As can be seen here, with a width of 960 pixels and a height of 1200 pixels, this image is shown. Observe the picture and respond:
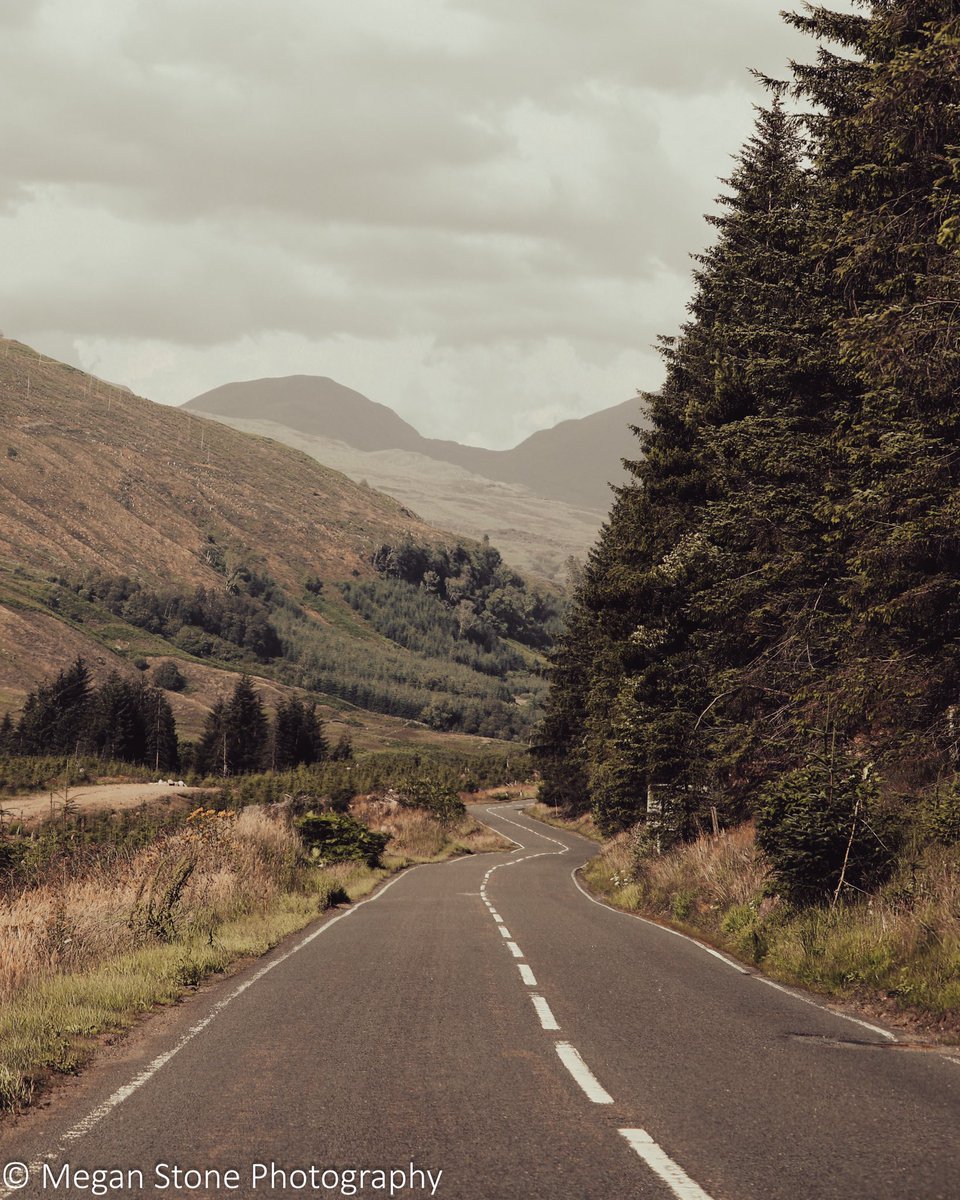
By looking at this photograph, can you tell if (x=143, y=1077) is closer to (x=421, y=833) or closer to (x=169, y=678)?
(x=421, y=833)

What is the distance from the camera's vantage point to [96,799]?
51.1 meters

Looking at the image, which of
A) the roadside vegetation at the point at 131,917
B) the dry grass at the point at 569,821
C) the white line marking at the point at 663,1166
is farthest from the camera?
the dry grass at the point at 569,821

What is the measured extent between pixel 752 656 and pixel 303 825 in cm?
1447

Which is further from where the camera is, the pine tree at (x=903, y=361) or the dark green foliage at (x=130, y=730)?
the dark green foliage at (x=130, y=730)

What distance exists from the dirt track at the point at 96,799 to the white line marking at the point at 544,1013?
38.9m

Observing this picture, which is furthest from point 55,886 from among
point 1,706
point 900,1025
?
point 1,706

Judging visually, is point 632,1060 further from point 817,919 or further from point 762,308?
point 762,308

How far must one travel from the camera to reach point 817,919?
42.1 feet

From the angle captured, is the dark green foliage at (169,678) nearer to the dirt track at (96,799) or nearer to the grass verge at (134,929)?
the dirt track at (96,799)

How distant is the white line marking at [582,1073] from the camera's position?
6.27 metres

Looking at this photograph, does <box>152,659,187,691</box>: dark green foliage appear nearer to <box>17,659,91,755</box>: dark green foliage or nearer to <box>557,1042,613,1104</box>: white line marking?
<box>17,659,91,755</box>: dark green foliage

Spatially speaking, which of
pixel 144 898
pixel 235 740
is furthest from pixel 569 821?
pixel 144 898

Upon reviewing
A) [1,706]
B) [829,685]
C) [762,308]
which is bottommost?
[1,706]

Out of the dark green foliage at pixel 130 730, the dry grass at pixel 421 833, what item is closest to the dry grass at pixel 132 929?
the dry grass at pixel 421 833
